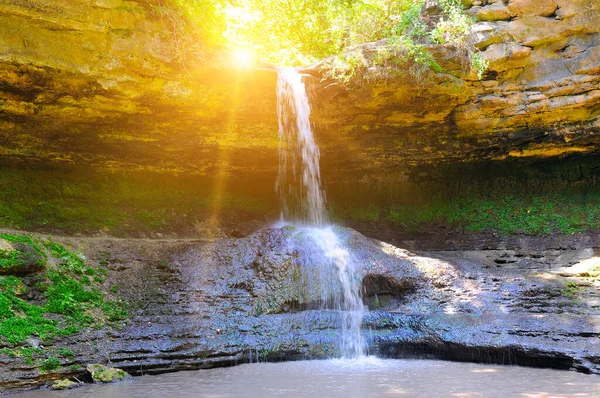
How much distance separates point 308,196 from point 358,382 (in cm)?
807

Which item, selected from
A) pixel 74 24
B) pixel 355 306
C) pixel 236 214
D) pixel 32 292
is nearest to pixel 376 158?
pixel 236 214

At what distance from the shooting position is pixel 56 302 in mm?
6824

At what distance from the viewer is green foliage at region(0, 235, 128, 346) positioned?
610 cm

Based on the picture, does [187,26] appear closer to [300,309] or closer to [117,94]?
[117,94]

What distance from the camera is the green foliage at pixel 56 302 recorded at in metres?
6.10

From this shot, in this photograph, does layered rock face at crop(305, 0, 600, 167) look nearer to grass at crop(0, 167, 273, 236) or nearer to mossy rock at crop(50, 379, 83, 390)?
grass at crop(0, 167, 273, 236)

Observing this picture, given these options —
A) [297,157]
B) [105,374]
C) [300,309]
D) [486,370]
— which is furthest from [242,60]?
[486,370]

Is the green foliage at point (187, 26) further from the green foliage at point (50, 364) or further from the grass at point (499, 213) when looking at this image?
the grass at point (499, 213)

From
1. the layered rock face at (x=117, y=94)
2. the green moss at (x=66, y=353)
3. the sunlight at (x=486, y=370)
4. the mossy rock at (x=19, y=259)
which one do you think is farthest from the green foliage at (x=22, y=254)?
the sunlight at (x=486, y=370)

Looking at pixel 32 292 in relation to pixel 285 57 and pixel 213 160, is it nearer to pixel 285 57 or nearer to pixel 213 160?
pixel 213 160

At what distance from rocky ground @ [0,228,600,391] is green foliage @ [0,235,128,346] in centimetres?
27

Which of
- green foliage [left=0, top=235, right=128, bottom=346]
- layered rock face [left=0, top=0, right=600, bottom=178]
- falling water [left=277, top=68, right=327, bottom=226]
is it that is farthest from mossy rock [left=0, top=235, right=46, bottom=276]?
falling water [left=277, top=68, right=327, bottom=226]

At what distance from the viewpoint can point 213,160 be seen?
12.1 metres

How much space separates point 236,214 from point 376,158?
402cm
